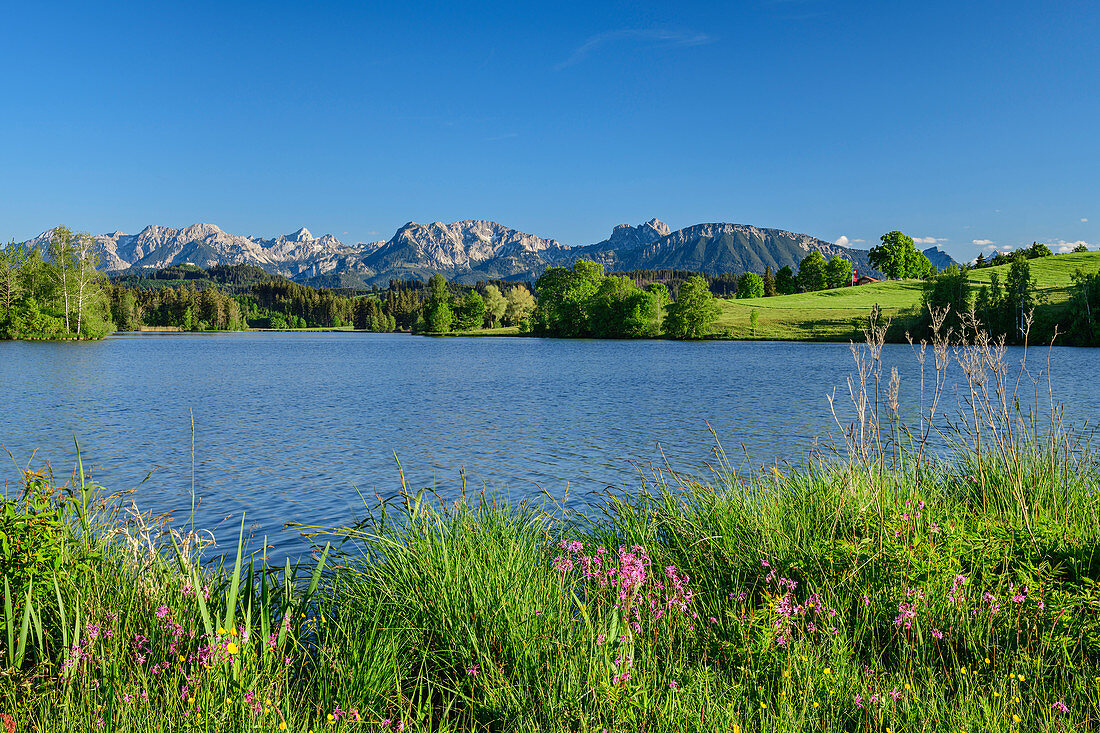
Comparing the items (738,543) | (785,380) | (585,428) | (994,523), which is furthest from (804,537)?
(785,380)

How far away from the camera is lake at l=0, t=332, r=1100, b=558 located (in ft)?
49.9

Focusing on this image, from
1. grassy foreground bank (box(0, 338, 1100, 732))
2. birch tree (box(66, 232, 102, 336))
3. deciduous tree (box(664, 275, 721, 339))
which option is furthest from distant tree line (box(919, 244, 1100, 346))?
birch tree (box(66, 232, 102, 336))

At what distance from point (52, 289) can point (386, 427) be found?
300ft

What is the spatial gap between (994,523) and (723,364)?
162 ft

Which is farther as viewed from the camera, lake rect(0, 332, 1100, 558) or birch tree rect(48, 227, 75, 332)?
birch tree rect(48, 227, 75, 332)

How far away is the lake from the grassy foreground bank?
65.4 inches

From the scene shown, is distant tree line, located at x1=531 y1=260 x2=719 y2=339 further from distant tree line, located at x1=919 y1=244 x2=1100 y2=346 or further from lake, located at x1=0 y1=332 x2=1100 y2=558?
lake, located at x1=0 y1=332 x2=1100 y2=558

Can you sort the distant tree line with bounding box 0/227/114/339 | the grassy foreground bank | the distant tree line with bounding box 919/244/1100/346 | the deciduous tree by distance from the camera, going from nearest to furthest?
the grassy foreground bank, the distant tree line with bounding box 919/244/1100/346, the distant tree line with bounding box 0/227/114/339, the deciduous tree

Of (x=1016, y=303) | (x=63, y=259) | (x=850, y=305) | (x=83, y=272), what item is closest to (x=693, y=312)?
(x=850, y=305)

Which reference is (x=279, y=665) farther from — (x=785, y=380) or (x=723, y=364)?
(x=723, y=364)

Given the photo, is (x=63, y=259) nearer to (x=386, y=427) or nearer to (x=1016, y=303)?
(x=386, y=427)

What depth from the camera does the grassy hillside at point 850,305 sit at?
309 feet

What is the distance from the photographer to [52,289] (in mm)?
91750

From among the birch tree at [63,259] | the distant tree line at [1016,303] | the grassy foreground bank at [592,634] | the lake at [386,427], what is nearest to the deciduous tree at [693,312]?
the distant tree line at [1016,303]
